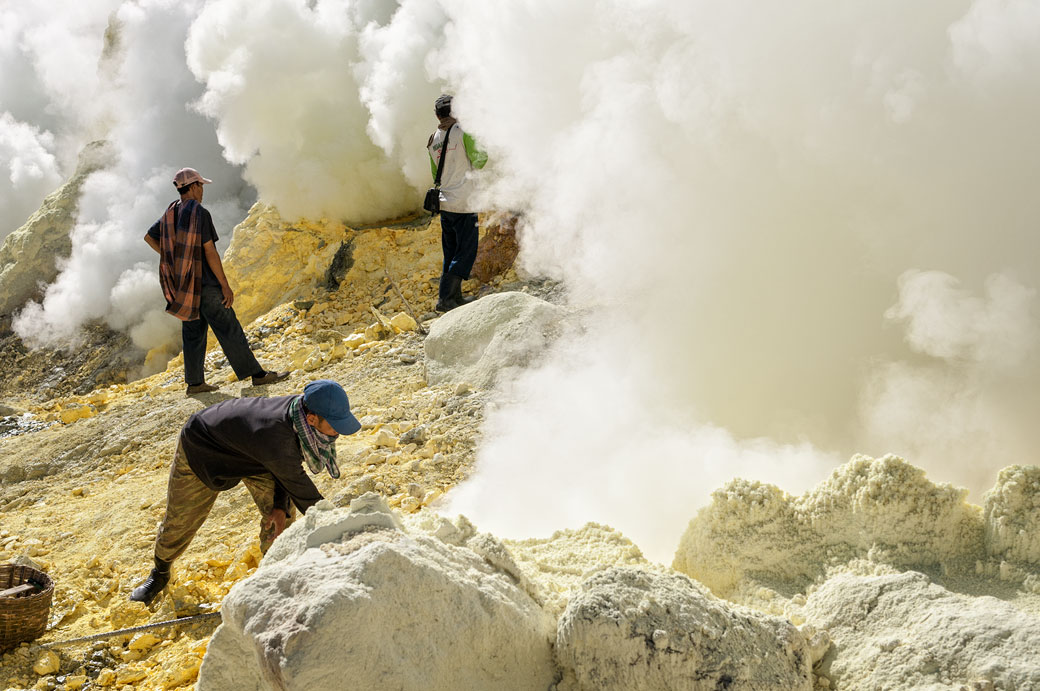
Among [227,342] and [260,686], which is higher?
[227,342]

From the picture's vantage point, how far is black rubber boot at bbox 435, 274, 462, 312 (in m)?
6.47

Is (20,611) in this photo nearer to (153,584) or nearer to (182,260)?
(153,584)

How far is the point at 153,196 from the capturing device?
415 inches

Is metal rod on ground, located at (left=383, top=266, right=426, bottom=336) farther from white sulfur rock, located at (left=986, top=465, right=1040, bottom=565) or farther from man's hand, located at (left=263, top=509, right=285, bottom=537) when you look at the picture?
white sulfur rock, located at (left=986, top=465, right=1040, bottom=565)

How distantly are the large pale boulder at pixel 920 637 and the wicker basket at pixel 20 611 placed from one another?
2.88 meters

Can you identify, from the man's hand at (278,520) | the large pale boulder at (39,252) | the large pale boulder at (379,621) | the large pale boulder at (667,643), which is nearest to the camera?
the large pale boulder at (379,621)

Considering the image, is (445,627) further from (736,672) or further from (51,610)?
(51,610)

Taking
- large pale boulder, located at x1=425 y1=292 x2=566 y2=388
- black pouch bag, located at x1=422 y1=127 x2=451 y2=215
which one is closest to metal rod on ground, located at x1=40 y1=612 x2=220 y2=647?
large pale boulder, located at x1=425 y1=292 x2=566 y2=388

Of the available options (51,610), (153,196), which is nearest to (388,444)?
(51,610)

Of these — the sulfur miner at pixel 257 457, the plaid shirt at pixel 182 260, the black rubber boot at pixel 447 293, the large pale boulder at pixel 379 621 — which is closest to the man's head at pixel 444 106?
the black rubber boot at pixel 447 293

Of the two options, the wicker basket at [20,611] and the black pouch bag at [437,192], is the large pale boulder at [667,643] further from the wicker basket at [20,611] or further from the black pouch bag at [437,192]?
the black pouch bag at [437,192]

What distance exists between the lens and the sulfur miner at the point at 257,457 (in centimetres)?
290

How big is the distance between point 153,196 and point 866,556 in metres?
10.1

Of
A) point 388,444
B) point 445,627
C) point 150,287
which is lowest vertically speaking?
point 445,627
